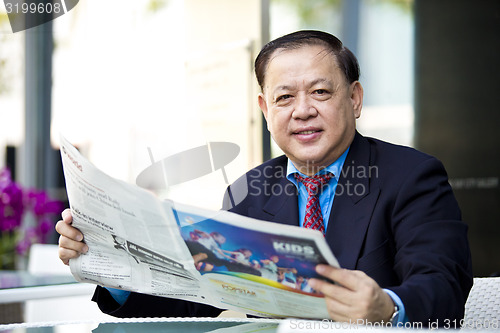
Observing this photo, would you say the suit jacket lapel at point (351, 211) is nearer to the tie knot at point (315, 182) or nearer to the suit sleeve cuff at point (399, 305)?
the tie knot at point (315, 182)

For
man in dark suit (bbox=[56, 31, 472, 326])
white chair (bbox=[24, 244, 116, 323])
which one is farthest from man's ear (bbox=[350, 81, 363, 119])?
white chair (bbox=[24, 244, 116, 323])

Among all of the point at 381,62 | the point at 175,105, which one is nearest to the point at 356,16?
the point at 381,62

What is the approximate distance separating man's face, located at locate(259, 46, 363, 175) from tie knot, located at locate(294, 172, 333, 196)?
0.04 m

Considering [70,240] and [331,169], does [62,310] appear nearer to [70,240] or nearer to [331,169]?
[70,240]

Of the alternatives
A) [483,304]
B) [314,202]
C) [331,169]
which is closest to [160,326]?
[314,202]

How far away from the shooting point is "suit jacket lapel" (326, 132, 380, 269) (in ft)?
4.91

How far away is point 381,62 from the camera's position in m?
4.55

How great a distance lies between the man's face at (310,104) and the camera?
160 centimetres

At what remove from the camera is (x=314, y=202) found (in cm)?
162

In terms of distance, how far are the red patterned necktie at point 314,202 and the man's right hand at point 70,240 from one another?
23.5 inches

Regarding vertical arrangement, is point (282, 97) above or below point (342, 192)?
above

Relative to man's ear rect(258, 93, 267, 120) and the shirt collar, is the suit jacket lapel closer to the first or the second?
the shirt collar

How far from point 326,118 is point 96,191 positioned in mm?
675

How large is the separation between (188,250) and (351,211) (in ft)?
1.74
